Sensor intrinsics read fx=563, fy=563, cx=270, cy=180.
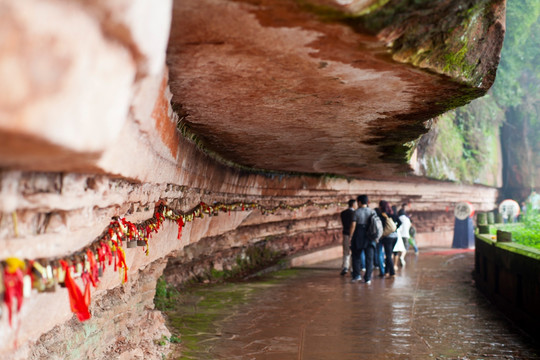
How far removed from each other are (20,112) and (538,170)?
91.6ft

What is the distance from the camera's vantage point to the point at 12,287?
7.57ft

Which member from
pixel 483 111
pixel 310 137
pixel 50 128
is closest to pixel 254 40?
pixel 50 128

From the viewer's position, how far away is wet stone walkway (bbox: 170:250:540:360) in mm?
6133

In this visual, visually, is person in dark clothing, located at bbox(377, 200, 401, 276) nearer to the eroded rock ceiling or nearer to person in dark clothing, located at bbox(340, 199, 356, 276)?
person in dark clothing, located at bbox(340, 199, 356, 276)

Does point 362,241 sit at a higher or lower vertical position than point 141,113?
lower

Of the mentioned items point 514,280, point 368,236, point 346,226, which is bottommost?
point 514,280

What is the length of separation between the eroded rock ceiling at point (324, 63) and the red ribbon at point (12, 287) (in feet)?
4.56

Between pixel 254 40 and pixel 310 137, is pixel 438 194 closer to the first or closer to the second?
pixel 310 137

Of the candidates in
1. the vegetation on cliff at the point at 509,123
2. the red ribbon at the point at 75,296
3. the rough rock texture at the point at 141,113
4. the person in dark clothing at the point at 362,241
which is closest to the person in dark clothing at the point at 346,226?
the person in dark clothing at the point at 362,241

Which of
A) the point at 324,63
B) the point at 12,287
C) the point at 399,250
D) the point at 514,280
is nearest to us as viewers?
the point at 12,287

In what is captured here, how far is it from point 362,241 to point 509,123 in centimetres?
1946

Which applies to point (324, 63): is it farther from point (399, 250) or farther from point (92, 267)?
point (399, 250)

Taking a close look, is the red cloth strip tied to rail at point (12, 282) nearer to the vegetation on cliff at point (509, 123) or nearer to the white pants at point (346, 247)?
the white pants at point (346, 247)

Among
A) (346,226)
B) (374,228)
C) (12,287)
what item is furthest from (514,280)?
(12,287)
